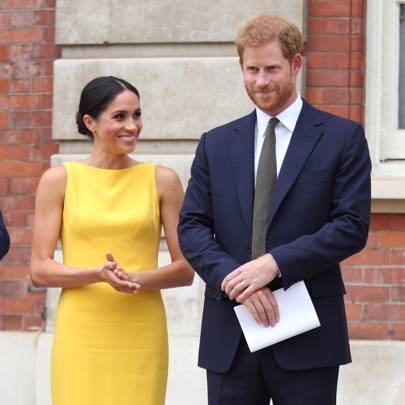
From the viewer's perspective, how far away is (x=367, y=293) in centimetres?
583

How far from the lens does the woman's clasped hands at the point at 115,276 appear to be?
399 cm

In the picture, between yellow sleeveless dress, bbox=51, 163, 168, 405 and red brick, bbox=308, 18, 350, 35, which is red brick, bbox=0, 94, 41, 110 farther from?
yellow sleeveless dress, bbox=51, 163, 168, 405

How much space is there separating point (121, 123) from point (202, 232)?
0.74m

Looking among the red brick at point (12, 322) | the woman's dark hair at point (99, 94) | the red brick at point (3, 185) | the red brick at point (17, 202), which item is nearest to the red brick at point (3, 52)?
the red brick at point (3, 185)

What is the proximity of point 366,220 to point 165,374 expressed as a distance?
1.14m

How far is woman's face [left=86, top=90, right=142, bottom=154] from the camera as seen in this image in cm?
422

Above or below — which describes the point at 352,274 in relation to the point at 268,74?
below

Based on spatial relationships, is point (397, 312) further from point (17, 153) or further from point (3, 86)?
point (3, 86)

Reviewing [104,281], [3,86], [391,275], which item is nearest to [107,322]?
[104,281]

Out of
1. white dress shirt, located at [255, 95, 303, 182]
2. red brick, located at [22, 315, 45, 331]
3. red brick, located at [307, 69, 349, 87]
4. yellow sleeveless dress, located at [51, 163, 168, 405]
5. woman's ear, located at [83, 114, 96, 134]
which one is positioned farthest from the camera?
red brick, located at [22, 315, 45, 331]

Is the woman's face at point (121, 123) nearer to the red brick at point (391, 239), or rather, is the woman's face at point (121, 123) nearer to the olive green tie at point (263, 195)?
the olive green tie at point (263, 195)

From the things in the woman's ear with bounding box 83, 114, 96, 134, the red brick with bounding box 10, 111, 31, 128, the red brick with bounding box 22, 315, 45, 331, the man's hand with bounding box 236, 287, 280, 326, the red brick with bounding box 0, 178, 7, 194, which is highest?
the red brick with bounding box 10, 111, 31, 128

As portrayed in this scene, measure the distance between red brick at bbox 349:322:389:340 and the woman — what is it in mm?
1812

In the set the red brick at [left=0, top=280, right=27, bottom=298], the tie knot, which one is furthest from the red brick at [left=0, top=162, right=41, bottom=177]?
the tie knot
